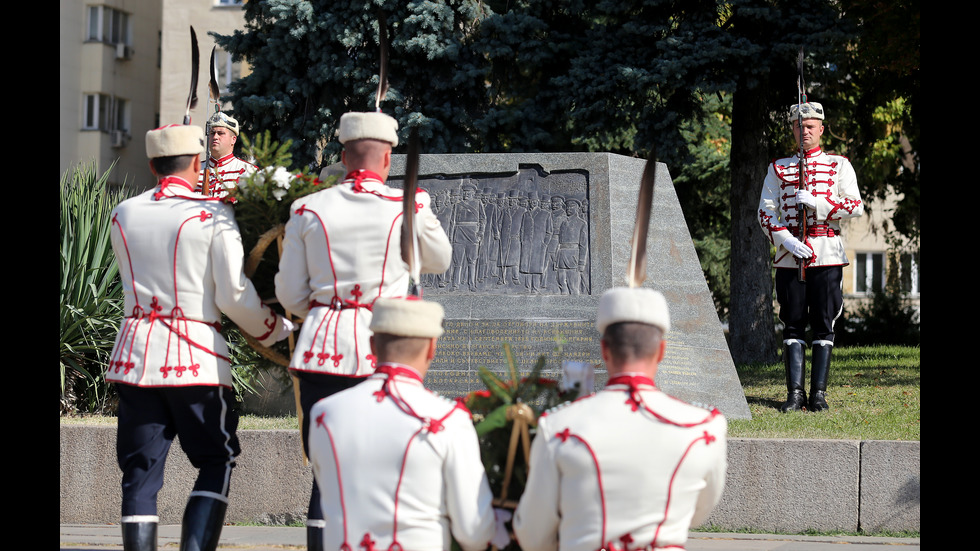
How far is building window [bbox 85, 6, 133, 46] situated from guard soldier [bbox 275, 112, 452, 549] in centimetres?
3263

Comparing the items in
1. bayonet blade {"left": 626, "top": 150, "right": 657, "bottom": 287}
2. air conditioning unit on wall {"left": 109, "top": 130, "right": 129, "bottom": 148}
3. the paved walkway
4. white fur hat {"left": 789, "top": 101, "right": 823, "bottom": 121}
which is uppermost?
air conditioning unit on wall {"left": 109, "top": 130, "right": 129, "bottom": 148}

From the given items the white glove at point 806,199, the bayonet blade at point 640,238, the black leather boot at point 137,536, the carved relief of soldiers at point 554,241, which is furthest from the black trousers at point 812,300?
the black leather boot at point 137,536

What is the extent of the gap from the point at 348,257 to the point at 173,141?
1038mm

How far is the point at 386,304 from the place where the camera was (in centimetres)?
346

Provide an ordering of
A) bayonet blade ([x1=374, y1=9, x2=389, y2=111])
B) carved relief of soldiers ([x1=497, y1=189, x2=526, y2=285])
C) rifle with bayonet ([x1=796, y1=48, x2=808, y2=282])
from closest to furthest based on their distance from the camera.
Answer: bayonet blade ([x1=374, y1=9, x2=389, y2=111]), rifle with bayonet ([x1=796, y1=48, x2=808, y2=282]), carved relief of soldiers ([x1=497, y1=189, x2=526, y2=285])

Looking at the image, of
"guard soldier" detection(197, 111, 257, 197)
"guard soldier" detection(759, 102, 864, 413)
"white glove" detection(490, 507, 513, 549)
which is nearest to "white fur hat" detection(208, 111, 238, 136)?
"guard soldier" detection(197, 111, 257, 197)

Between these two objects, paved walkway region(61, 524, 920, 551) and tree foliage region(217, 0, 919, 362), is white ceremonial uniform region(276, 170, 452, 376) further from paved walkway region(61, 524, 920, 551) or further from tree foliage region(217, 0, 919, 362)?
tree foliage region(217, 0, 919, 362)

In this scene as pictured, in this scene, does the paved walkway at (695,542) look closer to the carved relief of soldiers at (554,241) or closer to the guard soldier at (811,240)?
the guard soldier at (811,240)

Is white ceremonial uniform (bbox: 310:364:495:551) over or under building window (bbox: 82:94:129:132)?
under

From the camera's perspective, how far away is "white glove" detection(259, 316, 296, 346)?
5043 mm

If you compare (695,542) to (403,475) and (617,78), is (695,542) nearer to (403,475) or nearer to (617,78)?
(403,475)

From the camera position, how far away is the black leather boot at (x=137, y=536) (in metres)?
4.71

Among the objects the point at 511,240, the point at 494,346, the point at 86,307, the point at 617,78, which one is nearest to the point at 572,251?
the point at 511,240
